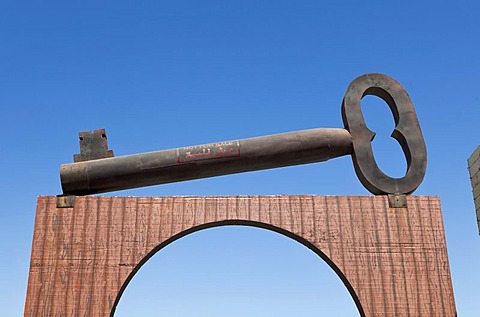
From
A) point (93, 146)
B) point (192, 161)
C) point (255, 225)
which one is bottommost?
point (255, 225)

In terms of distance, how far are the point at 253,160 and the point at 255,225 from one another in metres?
0.92

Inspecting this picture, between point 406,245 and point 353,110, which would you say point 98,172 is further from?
point 406,245

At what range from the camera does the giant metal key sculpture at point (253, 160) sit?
8078 millimetres

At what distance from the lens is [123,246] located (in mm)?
7711

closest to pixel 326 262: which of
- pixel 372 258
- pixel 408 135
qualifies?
pixel 372 258

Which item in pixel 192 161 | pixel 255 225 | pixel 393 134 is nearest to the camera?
pixel 255 225

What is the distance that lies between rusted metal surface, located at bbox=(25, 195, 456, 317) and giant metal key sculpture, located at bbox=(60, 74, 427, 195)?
0.88 ft

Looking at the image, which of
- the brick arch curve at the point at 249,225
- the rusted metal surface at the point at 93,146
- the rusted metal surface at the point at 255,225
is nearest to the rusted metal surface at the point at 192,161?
the rusted metal surface at the point at 93,146

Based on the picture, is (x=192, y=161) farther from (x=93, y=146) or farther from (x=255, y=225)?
(x=93, y=146)

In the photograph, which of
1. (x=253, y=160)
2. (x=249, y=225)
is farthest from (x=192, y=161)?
(x=249, y=225)

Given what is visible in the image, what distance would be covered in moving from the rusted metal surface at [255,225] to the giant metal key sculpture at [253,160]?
267 mm

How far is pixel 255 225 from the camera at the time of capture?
794cm

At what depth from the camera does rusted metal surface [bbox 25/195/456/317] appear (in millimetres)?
7434

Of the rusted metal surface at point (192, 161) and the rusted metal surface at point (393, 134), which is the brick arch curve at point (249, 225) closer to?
the rusted metal surface at point (192, 161)
